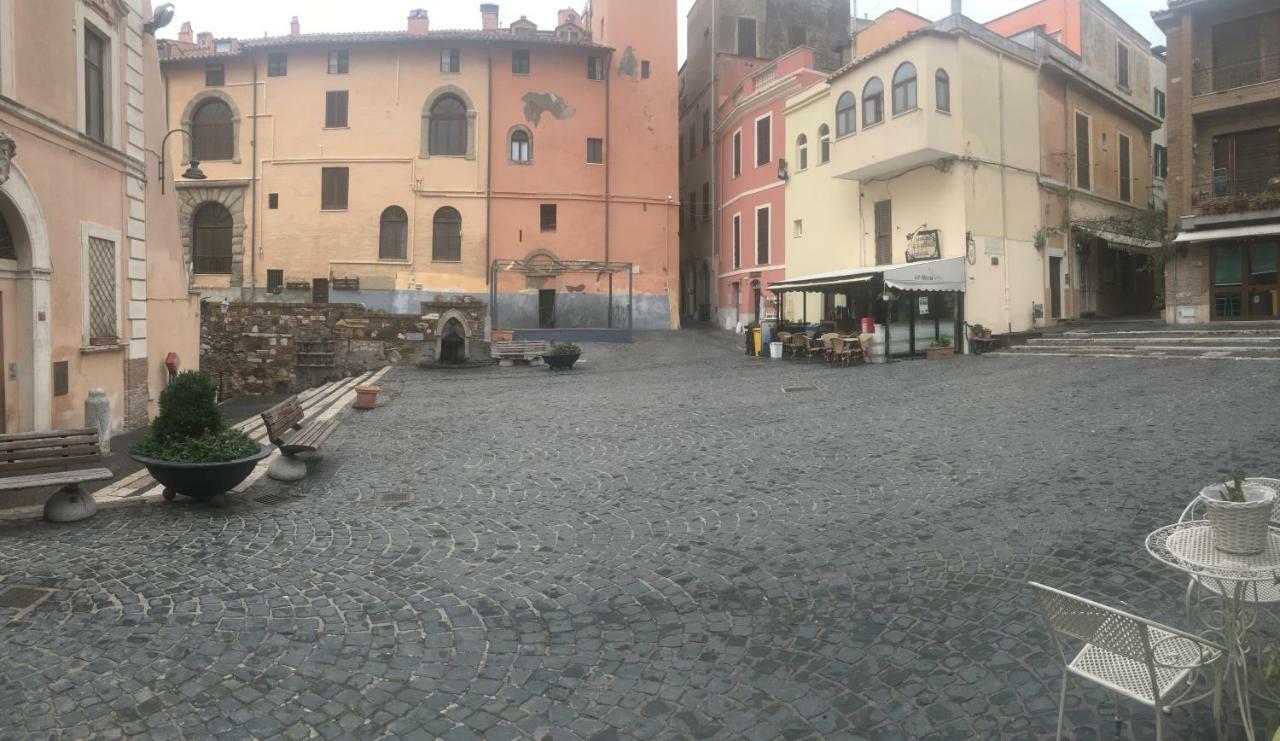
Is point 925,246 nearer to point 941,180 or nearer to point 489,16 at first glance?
point 941,180

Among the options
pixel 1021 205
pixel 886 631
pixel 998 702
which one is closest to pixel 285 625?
pixel 886 631

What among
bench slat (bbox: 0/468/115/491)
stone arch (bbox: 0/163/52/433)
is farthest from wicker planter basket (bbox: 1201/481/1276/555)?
stone arch (bbox: 0/163/52/433)

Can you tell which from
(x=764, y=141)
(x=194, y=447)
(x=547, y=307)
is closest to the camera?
(x=194, y=447)

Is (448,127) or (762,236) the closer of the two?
(762,236)

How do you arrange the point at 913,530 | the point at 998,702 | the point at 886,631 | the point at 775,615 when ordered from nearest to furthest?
the point at 998,702 < the point at 886,631 < the point at 775,615 < the point at 913,530

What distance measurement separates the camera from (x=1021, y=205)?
22703 mm

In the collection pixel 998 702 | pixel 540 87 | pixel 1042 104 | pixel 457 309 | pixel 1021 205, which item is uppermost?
pixel 540 87

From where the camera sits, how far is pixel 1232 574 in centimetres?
279

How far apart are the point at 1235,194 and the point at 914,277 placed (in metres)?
9.56

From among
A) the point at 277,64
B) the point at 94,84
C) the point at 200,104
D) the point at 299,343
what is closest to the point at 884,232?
the point at 299,343

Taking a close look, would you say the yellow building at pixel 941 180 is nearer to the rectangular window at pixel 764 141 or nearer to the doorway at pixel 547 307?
the rectangular window at pixel 764 141

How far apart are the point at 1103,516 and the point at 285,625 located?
207 inches

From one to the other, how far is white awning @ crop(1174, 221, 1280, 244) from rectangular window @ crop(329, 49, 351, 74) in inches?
1207

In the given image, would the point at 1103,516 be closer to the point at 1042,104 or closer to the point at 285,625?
the point at 285,625
